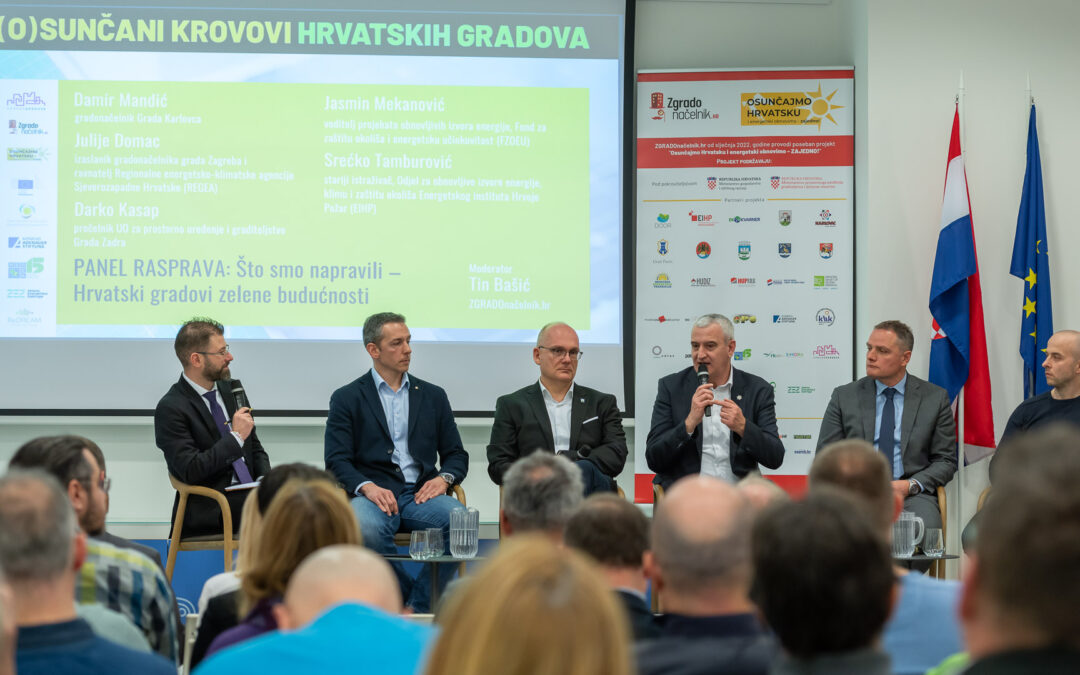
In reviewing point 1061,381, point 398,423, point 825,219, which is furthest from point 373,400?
point 1061,381

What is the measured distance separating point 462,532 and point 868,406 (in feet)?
6.91

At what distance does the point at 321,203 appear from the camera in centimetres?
544

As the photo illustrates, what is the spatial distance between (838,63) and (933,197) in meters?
0.96

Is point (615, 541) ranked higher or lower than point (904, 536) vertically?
higher

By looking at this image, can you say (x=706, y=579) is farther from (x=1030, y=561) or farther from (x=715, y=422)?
(x=715, y=422)

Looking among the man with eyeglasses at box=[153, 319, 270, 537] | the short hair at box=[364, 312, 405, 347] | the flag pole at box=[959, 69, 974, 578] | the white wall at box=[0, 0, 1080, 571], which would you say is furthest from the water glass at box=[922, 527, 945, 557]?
A: the man with eyeglasses at box=[153, 319, 270, 537]

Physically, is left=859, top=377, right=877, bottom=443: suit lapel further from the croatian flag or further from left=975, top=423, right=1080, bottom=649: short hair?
left=975, top=423, right=1080, bottom=649: short hair

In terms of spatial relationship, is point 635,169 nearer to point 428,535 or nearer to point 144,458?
point 428,535

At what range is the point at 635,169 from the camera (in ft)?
18.6

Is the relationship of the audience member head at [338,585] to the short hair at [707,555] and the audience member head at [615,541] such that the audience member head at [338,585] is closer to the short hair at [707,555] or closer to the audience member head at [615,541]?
the short hair at [707,555]

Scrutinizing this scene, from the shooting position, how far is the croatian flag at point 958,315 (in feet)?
17.0

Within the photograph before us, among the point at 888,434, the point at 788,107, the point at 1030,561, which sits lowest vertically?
the point at 888,434

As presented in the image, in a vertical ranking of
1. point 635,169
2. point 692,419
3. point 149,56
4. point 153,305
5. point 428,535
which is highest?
point 149,56

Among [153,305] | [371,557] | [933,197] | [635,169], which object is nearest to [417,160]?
[635,169]
